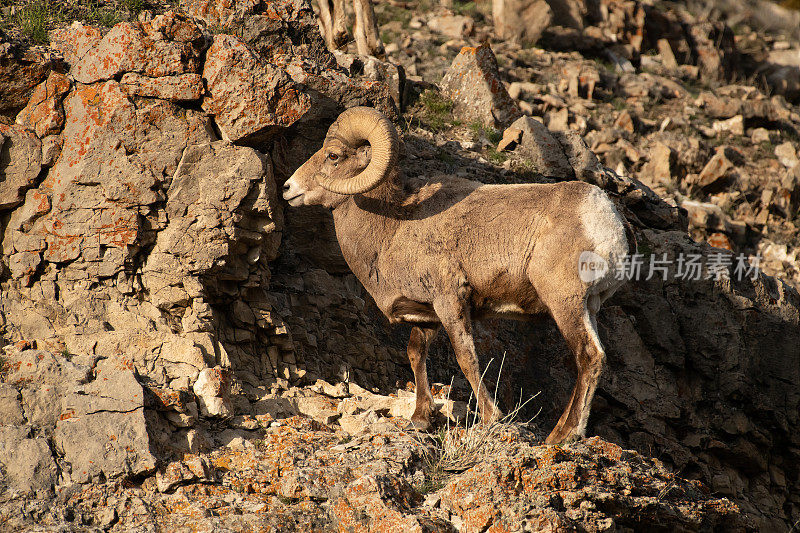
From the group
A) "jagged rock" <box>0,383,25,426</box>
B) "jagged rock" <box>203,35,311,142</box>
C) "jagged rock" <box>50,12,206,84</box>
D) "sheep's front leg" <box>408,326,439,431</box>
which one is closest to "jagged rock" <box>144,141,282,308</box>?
"jagged rock" <box>203,35,311,142</box>

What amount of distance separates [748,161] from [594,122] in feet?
12.0

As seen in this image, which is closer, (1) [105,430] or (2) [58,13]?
(1) [105,430]

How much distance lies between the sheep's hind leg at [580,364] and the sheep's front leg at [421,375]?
4.12 ft

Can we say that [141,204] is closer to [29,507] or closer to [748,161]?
[29,507]

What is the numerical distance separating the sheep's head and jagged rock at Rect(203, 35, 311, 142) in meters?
0.51

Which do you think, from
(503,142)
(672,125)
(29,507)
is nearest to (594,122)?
(672,125)

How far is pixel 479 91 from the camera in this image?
1275 centimetres

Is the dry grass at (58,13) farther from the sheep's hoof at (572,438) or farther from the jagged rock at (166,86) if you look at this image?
the sheep's hoof at (572,438)

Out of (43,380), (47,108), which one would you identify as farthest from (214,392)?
(47,108)

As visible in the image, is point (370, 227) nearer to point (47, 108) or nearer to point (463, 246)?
point (463, 246)

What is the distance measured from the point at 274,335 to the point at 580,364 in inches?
131

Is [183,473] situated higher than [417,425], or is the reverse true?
[183,473]

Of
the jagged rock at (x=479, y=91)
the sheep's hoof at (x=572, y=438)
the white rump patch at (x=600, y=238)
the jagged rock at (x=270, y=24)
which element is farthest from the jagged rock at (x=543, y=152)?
the sheep's hoof at (x=572, y=438)

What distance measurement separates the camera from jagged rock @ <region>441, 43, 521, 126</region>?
12.6 metres
